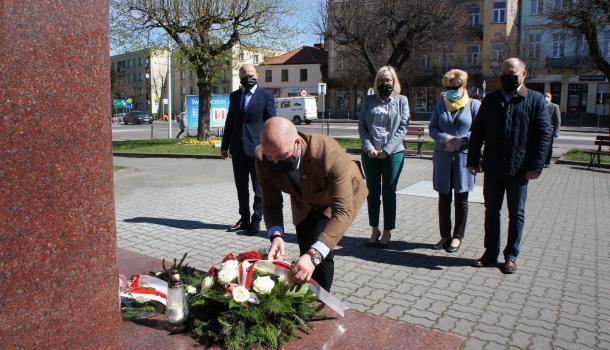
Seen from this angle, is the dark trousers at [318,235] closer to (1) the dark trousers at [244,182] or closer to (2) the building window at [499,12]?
(1) the dark trousers at [244,182]

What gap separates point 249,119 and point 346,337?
3.86m

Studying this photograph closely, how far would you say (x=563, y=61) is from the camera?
45.3 meters

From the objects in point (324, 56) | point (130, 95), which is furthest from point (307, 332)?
point (130, 95)

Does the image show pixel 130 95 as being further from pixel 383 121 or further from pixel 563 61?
pixel 383 121

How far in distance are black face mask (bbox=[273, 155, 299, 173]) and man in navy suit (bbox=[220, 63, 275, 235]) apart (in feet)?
10.7

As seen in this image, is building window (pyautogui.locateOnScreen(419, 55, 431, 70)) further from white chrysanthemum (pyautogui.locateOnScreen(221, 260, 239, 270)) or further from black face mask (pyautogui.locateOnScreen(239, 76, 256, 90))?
white chrysanthemum (pyautogui.locateOnScreen(221, 260, 239, 270))

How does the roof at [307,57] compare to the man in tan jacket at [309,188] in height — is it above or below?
above

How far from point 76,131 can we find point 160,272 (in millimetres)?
1710

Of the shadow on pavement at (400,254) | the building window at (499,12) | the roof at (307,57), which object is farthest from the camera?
the roof at (307,57)

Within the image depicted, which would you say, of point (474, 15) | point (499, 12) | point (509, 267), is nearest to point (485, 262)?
point (509, 267)

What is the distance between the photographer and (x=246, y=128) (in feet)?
20.9

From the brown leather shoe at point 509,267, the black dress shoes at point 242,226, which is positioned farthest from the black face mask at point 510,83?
the black dress shoes at point 242,226

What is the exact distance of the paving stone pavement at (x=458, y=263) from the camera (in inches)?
151

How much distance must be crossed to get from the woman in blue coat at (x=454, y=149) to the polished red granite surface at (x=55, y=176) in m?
3.89
